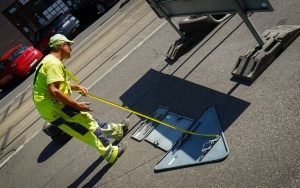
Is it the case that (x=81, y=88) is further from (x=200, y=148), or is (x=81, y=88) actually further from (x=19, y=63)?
(x=19, y=63)

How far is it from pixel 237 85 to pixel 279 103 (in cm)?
93

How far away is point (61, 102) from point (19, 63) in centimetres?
1111

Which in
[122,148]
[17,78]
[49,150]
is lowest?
[122,148]

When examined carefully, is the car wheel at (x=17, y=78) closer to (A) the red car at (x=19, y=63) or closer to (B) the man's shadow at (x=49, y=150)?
(A) the red car at (x=19, y=63)

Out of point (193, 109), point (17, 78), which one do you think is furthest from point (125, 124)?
point (17, 78)

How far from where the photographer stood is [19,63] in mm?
14375

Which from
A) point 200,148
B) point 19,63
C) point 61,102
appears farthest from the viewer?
point 19,63

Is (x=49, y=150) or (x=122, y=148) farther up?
(x=49, y=150)

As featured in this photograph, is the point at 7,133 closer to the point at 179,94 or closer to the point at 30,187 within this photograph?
the point at 30,187

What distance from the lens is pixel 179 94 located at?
5.63 meters

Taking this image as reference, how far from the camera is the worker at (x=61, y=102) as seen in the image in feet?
14.2

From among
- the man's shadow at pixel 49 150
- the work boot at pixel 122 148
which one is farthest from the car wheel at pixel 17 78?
the work boot at pixel 122 148

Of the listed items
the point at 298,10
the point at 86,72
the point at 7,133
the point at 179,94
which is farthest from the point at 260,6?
the point at 7,133

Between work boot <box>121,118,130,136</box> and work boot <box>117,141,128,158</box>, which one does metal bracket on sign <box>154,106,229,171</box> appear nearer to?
work boot <box>117,141,128,158</box>
